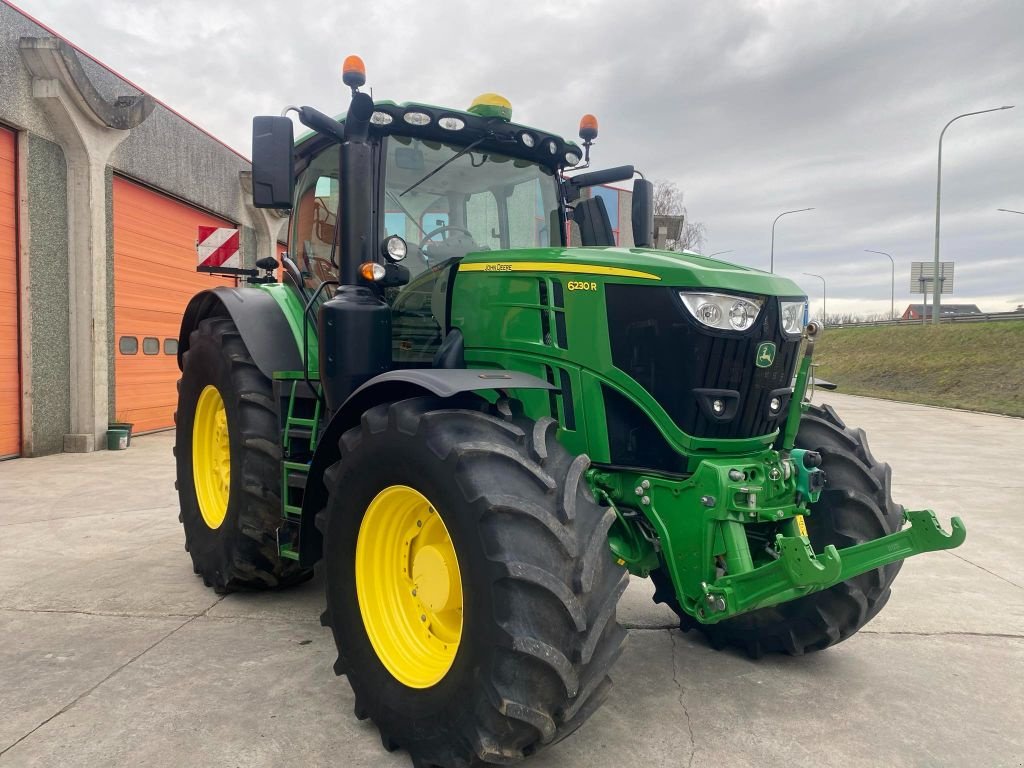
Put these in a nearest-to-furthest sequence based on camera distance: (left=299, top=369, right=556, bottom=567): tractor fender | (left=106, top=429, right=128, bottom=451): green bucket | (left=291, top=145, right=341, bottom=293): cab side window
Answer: (left=299, top=369, right=556, bottom=567): tractor fender, (left=291, top=145, right=341, bottom=293): cab side window, (left=106, top=429, right=128, bottom=451): green bucket

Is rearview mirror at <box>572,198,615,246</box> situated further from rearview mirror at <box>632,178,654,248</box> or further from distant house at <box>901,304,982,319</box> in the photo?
distant house at <box>901,304,982,319</box>

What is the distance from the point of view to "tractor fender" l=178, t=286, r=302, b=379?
4.18 metres

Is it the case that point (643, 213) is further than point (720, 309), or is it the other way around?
point (643, 213)

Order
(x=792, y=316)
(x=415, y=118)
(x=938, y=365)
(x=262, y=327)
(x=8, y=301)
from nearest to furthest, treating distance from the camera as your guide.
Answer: (x=792, y=316) < (x=415, y=118) < (x=262, y=327) < (x=8, y=301) < (x=938, y=365)

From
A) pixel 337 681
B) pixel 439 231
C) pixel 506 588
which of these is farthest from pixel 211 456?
pixel 506 588

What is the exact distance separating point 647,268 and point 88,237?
8222 millimetres

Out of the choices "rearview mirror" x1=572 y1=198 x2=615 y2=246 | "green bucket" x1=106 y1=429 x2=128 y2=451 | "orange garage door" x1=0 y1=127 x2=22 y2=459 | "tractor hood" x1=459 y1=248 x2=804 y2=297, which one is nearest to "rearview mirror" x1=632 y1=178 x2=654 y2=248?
"rearview mirror" x1=572 y1=198 x2=615 y2=246

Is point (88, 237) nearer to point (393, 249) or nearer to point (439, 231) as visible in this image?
point (439, 231)

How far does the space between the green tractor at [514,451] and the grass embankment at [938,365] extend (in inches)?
656

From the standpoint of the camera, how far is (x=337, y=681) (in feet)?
10.6

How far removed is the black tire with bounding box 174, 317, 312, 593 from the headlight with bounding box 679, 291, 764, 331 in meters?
2.29

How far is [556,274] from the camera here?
9.73 ft

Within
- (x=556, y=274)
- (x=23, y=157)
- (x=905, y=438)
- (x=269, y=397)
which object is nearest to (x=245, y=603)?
(x=269, y=397)

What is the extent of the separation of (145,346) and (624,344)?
31.3 feet
